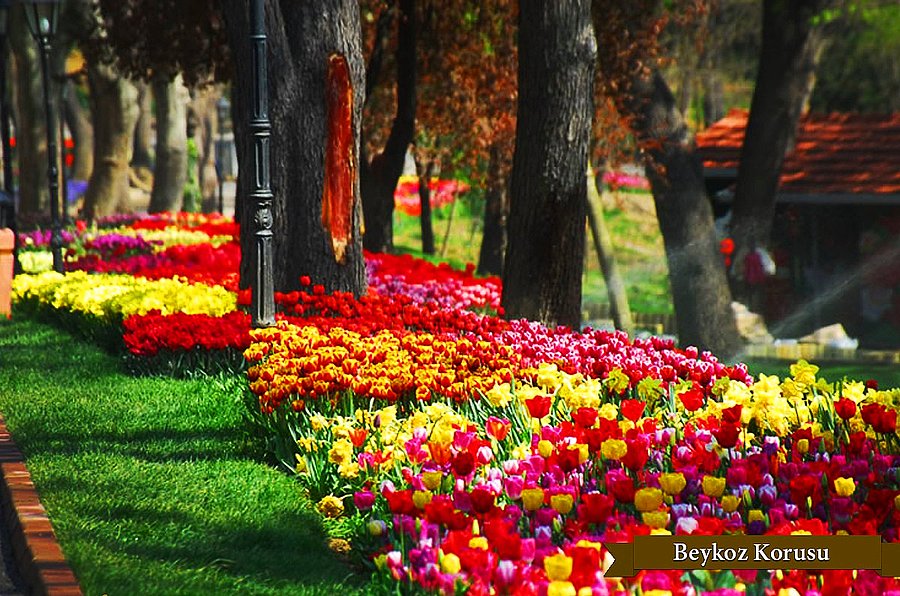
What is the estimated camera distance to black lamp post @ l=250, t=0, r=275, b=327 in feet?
37.7

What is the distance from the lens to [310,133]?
1374 cm

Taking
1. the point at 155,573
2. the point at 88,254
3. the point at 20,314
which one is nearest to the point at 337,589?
the point at 155,573

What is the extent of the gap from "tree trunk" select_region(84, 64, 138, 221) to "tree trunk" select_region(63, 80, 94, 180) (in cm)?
1307

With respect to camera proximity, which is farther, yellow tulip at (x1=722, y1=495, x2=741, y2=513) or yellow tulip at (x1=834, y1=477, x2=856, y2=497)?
yellow tulip at (x1=834, y1=477, x2=856, y2=497)

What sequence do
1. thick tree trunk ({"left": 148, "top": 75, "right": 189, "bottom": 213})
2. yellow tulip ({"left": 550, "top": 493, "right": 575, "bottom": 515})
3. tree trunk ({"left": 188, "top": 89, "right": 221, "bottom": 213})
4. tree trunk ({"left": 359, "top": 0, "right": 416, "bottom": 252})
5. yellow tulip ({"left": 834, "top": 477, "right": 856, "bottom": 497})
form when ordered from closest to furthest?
yellow tulip ({"left": 550, "top": 493, "right": 575, "bottom": 515}), yellow tulip ({"left": 834, "top": 477, "right": 856, "bottom": 497}), tree trunk ({"left": 359, "top": 0, "right": 416, "bottom": 252}), thick tree trunk ({"left": 148, "top": 75, "right": 189, "bottom": 213}), tree trunk ({"left": 188, "top": 89, "right": 221, "bottom": 213})

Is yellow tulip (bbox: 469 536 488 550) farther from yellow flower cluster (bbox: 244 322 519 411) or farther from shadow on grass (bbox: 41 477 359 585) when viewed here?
yellow flower cluster (bbox: 244 322 519 411)

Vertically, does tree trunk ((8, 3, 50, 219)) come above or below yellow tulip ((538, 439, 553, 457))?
above

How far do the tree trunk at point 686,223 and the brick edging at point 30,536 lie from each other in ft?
47.9

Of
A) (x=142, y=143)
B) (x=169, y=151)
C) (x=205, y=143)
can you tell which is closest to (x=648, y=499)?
(x=169, y=151)

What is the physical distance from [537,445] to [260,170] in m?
4.94

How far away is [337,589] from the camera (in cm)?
619

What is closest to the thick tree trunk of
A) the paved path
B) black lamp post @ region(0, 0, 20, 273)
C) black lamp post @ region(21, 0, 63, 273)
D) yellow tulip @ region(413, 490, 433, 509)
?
black lamp post @ region(0, 0, 20, 273)

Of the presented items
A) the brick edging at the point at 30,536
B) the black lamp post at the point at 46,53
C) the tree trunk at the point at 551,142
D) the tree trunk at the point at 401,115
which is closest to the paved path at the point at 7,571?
the brick edging at the point at 30,536

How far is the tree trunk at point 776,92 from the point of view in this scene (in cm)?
2250
